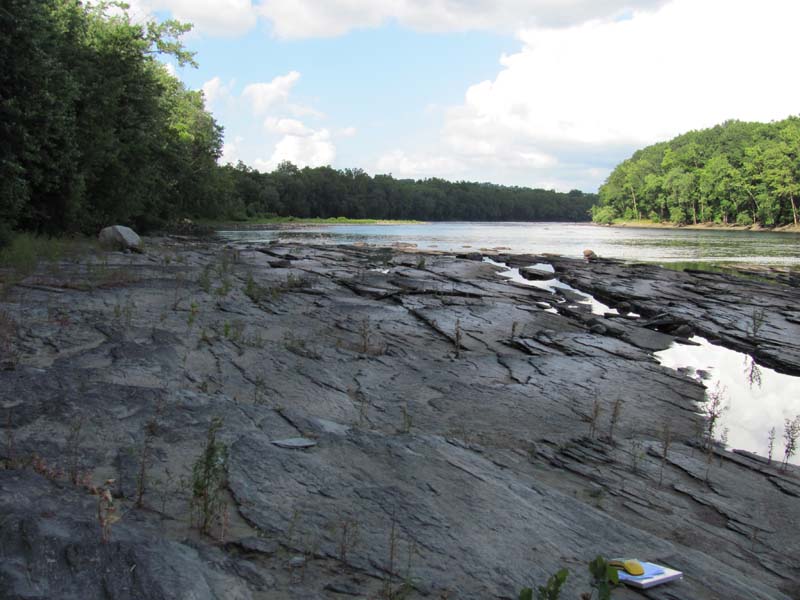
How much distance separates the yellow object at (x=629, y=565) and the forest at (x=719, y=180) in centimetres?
9562

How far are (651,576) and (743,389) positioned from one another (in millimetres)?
7379

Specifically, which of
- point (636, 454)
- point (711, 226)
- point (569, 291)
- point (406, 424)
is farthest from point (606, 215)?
point (406, 424)

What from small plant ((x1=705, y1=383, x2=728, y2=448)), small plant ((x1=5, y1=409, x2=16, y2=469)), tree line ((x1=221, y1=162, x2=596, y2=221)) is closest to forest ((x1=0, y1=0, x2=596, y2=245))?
small plant ((x1=5, y1=409, x2=16, y2=469))

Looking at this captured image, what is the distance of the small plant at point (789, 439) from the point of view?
6.82 m

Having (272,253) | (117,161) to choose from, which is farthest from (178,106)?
(272,253)

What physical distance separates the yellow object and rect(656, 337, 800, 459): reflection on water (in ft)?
14.2

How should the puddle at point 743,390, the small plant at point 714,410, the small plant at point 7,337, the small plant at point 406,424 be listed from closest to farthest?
the small plant at point 406,424 → the small plant at point 7,337 → the small plant at point 714,410 → the puddle at point 743,390

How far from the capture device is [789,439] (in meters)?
7.34

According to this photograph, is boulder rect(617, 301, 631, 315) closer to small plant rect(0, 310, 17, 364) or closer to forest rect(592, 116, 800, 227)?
small plant rect(0, 310, 17, 364)

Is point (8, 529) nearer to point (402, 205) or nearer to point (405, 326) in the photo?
point (405, 326)

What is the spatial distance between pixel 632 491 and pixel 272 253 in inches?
983

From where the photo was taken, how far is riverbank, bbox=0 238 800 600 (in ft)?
12.3

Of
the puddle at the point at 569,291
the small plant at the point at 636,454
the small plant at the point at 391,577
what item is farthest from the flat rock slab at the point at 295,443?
the puddle at the point at 569,291

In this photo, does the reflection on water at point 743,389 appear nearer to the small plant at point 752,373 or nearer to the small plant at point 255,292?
the small plant at point 752,373
